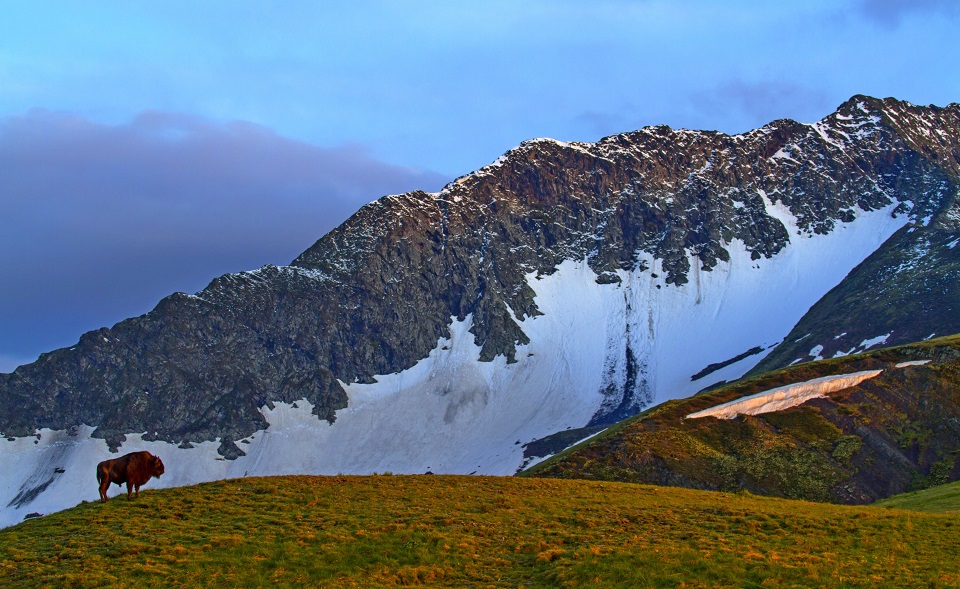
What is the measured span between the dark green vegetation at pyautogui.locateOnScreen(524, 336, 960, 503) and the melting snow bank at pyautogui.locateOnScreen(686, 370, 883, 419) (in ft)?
4.38

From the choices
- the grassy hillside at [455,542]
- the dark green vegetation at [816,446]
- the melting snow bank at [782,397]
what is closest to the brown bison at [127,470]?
the grassy hillside at [455,542]

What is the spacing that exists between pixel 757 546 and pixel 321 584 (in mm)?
16348

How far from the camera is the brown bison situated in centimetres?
3966

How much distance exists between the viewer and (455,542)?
111 ft

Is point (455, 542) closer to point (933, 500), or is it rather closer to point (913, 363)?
point (933, 500)

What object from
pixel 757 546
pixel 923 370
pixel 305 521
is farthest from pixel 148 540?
pixel 923 370

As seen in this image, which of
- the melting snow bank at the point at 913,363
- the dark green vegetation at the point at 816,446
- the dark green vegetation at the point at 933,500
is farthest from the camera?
the melting snow bank at the point at 913,363

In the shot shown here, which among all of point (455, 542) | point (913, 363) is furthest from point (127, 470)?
point (913, 363)

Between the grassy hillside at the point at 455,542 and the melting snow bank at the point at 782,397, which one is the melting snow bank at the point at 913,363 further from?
the grassy hillside at the point at 455,542

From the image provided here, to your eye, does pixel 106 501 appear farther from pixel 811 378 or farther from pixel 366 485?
pixel 811 378

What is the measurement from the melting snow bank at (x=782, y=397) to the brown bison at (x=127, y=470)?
2758 inches

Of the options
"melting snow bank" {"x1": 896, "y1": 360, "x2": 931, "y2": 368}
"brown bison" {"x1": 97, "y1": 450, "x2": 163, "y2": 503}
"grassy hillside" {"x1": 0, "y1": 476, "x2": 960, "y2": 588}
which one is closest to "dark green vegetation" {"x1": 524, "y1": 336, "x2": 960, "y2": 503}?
"melting snow bank" {"x1": 896, "y1": 360, "x2": 931, "y2": 368}

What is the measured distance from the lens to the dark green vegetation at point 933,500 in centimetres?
5116

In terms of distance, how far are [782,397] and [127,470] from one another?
78465 mm
